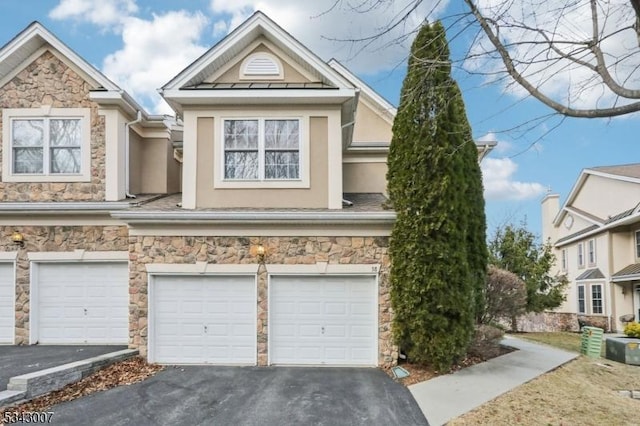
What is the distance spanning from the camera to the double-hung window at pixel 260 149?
10273 millimetres

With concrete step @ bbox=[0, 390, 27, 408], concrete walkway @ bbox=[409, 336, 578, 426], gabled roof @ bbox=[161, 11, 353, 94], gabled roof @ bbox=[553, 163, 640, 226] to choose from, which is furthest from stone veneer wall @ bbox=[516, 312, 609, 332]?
concrete step @ bbox=[0, 390, 27, 408]

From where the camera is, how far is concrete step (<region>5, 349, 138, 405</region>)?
23.4 feet

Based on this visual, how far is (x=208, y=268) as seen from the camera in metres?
9.62

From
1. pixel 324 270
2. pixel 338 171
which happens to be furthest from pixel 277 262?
pixel 338 171

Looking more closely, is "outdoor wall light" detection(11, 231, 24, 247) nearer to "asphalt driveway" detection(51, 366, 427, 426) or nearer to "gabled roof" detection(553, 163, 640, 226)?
"asphalt driveway" detection(51, 366, 427, 426)

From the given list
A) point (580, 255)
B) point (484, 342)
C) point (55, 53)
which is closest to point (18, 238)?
point (55, 53)

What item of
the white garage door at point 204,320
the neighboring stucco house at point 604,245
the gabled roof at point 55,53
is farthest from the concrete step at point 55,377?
the neighboring stucco house at point 604,245

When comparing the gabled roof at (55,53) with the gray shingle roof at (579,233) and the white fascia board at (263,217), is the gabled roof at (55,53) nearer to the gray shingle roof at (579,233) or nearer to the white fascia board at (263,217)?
the white fascia board at (263,217)

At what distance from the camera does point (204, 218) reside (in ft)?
31.0

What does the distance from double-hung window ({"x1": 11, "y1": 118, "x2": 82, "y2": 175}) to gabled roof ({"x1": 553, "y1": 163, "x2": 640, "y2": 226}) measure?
74.1 feet

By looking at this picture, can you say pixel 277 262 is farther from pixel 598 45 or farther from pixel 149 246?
pixel 598 45

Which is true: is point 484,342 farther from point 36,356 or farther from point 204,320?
point 36,356

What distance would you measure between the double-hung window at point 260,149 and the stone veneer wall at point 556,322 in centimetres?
1533

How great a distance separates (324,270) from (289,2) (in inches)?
216
